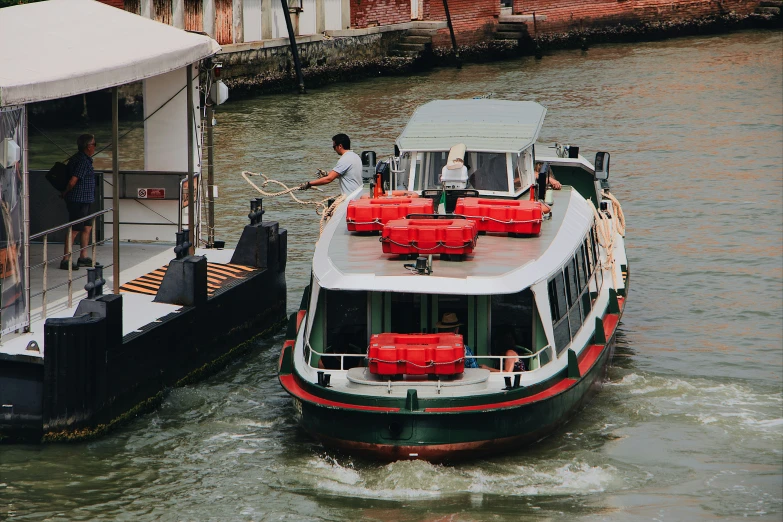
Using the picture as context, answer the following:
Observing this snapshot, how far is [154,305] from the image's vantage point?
12672 mm

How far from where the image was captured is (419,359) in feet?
34.7

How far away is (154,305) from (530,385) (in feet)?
13.8

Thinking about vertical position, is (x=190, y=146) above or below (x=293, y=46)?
below

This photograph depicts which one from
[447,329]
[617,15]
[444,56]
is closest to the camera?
[447,329]

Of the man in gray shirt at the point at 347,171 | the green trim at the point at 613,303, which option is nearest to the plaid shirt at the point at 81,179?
the man in gray shirt at the point at 347,171

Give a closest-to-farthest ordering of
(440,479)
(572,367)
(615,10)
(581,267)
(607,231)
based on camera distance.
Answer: (440,479), (572,367), (581,267), (607,231), (615,10)

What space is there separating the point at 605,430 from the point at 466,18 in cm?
3694

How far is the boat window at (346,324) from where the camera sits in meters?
11.6

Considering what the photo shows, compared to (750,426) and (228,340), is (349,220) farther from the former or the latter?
(750,426)

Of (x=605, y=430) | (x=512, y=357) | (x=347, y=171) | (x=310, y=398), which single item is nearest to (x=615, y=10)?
(x=347, y=171)

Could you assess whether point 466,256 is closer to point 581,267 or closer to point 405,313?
point 405,313

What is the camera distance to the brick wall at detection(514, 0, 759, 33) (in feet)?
165

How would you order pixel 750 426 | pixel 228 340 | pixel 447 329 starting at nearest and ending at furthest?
pixel 447 329, pixel 750 426, pixel 228 340

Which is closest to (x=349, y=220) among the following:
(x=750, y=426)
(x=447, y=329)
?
(x=447, y=329)
